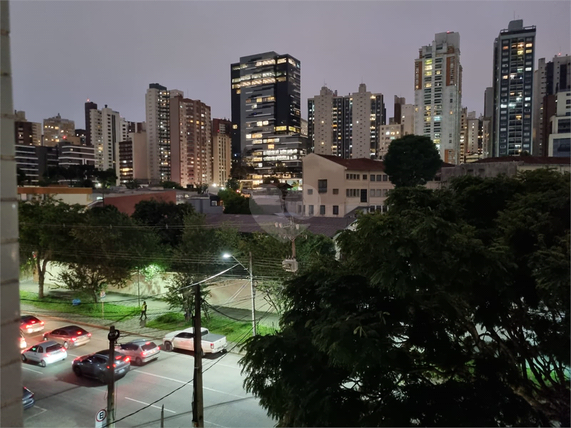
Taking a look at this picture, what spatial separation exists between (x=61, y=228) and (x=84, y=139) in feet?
315

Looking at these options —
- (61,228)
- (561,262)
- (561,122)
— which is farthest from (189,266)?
(561,122)

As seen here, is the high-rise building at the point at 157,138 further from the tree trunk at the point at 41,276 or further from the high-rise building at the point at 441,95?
the tree trunk at the point at 41,276

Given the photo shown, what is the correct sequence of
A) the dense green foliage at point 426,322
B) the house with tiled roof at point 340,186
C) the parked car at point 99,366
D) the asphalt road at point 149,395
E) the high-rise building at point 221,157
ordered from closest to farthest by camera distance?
the dense green foliage at point 426,322 → the asphalt road at point 149,395 → the parked car at point 99,366 → the house with tiled roof at point 340,186 → the high-rise building at point 221,157

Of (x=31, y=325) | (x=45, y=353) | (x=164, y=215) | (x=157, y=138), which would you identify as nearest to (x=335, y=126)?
(x=157, y=138)

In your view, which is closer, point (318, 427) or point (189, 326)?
point (318, 427)

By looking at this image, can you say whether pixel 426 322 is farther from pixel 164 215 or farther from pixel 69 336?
pixel 164 215

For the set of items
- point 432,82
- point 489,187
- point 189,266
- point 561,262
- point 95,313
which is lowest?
point 95,313

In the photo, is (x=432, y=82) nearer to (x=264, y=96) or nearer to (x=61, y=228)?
(x=264, y=96)

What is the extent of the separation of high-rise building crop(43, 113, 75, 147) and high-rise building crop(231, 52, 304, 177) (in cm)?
4446

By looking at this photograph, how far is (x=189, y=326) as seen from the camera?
13914 mm

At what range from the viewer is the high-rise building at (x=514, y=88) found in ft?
226

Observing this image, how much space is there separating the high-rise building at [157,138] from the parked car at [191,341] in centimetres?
7573

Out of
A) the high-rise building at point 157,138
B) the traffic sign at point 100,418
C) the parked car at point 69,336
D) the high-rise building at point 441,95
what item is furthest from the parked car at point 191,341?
the high-rise building at point 157,138

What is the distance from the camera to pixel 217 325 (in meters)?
14.2
